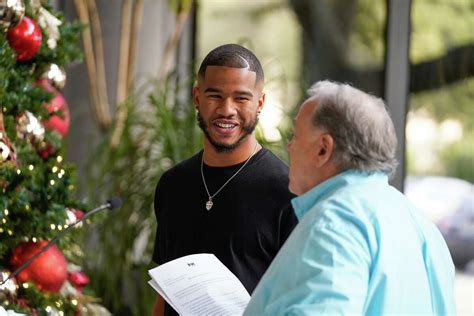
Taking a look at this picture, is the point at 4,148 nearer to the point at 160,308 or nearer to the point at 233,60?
the point at 160,308

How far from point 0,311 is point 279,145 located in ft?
6.23

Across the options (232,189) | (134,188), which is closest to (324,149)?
(232,189)

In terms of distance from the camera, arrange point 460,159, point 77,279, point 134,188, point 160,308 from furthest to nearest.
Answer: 1. point 134,188
2. point 460,159
3. point 77,279
4. point 160,308

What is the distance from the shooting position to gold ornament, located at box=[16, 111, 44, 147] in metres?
3.00

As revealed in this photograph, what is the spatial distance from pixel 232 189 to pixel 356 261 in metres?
0.76

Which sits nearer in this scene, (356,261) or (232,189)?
(356,261)

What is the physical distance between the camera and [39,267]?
2.95 m

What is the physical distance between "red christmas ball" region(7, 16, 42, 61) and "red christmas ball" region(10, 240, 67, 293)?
577 millimetres

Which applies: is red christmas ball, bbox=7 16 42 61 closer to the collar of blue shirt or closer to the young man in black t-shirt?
the young man in black t-shirt

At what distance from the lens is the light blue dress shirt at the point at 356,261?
4.98ft

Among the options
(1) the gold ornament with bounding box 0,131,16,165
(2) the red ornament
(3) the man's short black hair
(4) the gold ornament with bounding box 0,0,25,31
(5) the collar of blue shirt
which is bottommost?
(2) the red ornament

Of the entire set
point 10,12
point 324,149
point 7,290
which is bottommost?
point 7,290

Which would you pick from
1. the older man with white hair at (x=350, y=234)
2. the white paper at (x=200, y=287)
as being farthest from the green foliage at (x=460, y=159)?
the older man with white hair at (x=350, y=234)

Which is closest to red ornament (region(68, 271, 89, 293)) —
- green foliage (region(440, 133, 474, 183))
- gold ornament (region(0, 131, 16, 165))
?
gold ornament (region(0, 131, 16, 165))
